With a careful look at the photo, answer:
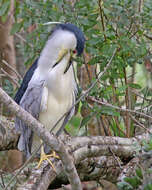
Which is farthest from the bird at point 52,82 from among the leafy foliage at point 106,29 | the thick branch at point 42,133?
the thick branch at point 42,133

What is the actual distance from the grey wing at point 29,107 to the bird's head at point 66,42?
238mm

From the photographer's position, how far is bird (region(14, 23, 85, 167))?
7.72ft

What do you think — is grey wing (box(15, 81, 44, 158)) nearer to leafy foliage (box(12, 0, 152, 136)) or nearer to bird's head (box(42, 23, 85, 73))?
bird's head (box(42, 23, 85, 73))

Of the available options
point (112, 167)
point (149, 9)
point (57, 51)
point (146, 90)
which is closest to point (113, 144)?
point (112, 167)

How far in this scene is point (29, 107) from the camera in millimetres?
2701

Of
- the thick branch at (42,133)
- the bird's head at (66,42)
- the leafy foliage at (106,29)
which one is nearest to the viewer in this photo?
the thick branch at (42,133)

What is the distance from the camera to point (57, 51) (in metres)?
2.43

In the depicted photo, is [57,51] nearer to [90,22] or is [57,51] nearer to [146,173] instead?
[90,22]

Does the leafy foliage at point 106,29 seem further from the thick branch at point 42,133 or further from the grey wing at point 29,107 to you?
the thick branch at point 42,133

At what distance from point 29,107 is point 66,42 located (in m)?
0.60

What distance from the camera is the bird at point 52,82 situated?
235 centimetres

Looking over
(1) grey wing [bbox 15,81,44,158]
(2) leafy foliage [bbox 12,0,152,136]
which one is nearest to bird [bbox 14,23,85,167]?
(1) grey wing [bbox 15,81,44,158]

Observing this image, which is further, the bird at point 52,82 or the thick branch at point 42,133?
the bird at point 52,82

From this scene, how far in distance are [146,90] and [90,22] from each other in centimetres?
68
